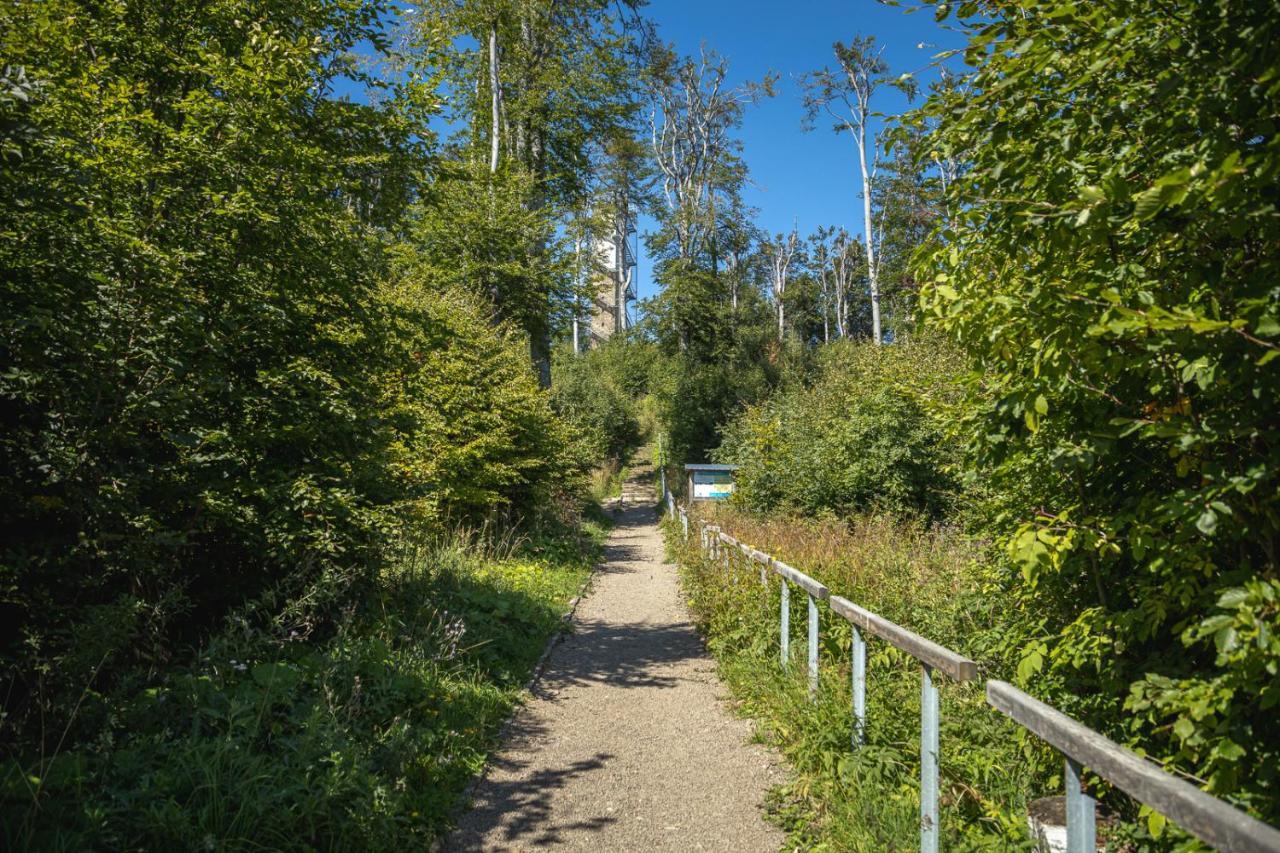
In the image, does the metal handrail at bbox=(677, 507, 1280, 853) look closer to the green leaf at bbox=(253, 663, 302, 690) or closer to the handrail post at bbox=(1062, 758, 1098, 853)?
the handrail post at bbox=(1062, 758, 1098, 853)

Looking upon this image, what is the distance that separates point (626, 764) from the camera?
205 inches

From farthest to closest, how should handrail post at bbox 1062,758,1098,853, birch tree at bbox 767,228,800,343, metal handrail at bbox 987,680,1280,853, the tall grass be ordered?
birch tree at bbox 767,228,800,343 → the tall grass → handrail post at bbox 1062,758,1098,853 → metal handrail at bbox 987,680,1280,853

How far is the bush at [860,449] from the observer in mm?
12148

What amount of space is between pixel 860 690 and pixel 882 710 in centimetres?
31

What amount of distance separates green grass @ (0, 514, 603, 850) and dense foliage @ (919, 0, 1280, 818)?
3.42 meters

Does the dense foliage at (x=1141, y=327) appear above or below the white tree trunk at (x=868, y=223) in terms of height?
below

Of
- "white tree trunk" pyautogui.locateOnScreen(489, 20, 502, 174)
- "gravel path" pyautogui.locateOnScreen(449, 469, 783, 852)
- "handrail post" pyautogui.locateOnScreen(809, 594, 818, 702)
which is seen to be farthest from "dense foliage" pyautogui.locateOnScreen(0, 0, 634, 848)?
"white tree trunk" pyautogui.locateOnScreen(489, 20, 502, 174)

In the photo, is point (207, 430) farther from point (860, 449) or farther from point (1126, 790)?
point (860, 449)

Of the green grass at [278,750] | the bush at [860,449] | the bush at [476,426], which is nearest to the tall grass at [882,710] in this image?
the green grass at [278,750]

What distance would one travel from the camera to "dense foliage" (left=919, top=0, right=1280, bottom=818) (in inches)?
75.6

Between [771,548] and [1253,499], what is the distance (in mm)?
6189

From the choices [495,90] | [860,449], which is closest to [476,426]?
[860,449]

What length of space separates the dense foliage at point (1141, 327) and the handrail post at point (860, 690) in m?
1.28

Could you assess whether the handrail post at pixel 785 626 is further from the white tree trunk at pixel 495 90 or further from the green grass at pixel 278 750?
the white tree trunk at pixel 495 90
